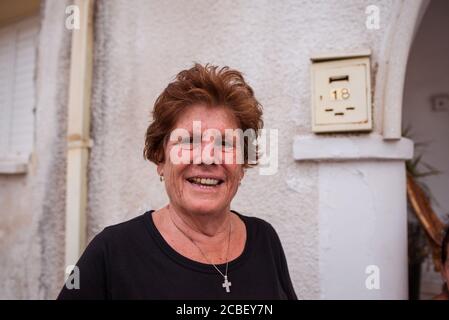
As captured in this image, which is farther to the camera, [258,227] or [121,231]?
[258,227]

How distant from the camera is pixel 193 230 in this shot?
169 cm

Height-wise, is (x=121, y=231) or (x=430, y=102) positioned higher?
(x=430, y=102)

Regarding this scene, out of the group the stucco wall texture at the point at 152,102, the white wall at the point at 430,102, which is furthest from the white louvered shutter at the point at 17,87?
the white wall at the point at 430,102

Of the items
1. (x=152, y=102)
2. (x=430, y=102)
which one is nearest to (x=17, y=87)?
(x=152, y=102)

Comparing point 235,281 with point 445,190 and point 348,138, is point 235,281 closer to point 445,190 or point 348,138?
point 348,138

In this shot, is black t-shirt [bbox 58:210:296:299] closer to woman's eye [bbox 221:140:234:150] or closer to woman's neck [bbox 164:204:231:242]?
woman's neck [bbox 164:204:231:242]

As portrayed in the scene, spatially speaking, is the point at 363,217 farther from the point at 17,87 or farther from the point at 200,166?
the point at 17,87

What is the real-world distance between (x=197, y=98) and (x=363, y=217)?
1.27 meters

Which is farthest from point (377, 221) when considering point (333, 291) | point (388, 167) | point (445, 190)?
point (445, 190)

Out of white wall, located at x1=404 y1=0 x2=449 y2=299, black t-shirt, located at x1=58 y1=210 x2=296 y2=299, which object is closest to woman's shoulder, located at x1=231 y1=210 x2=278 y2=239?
black t-shirt, located at x1=58 y1=210 x2=296 y2=299

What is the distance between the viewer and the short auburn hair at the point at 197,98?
1630mm

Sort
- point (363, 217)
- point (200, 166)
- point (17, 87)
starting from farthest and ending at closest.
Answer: point (17, 87) < point (363, 217) < point (200, 166)

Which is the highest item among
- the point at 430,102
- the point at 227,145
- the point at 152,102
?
the point at 430,102

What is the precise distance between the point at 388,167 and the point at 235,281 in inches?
47.7
